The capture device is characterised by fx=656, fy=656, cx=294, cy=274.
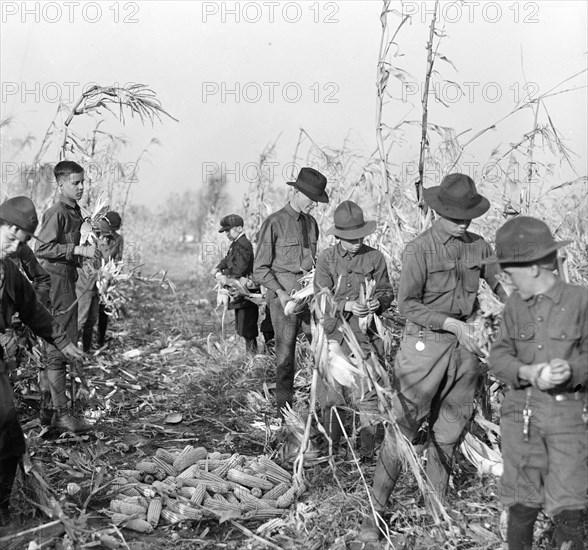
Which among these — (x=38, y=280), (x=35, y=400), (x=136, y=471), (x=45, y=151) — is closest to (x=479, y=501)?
(x=136, y=471)

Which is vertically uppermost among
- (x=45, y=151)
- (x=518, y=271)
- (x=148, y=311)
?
(x=45, y=151)

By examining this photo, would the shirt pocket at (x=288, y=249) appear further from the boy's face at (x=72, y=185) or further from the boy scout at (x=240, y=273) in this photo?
the boy scout at (x=240, y=273)

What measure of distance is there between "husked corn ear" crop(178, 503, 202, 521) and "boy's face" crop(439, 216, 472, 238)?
6.61 ft

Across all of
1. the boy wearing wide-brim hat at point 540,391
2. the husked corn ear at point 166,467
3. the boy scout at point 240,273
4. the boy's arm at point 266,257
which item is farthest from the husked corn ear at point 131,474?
the boy scout at point 240,273

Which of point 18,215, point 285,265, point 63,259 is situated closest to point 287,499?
point 285,265

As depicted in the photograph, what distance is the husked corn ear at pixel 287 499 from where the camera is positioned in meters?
3.69

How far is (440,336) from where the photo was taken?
3.41 m

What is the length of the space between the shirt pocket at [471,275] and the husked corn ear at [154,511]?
2.05 m

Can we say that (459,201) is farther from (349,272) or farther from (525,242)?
(349,272)

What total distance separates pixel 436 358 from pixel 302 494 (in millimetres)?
1150

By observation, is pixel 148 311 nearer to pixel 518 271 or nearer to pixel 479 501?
pixel 479 501

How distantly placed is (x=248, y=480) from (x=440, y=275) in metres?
1.65

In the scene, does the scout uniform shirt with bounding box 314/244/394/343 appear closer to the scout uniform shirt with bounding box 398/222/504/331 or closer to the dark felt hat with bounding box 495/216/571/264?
the scout uniform shirt with bounding box 398/222/504/331

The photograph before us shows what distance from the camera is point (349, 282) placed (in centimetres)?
445
